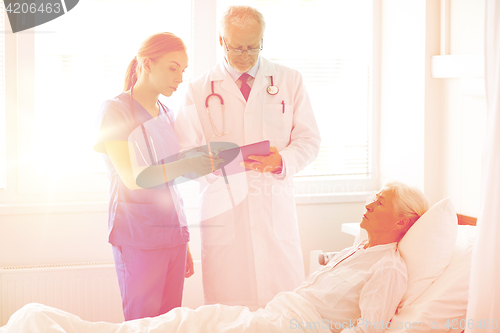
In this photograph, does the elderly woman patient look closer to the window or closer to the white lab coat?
the white lab coat

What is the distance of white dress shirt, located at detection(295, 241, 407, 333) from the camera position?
155 cm

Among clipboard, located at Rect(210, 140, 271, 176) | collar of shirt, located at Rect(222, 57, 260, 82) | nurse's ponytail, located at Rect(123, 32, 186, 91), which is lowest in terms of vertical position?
clipboard, located at Rect(210, 140, 271, 176)

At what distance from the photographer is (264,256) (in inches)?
80.7

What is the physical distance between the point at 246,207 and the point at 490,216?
3.41ft

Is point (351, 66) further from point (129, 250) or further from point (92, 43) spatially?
point (129, 250)

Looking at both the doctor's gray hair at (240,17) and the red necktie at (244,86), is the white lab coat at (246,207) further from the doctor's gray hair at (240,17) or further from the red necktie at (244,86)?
the doctor's gray hair at (240,17)

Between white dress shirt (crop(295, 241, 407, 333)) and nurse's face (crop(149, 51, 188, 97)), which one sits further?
nurse's face (crop(149, 51, 188, 97))

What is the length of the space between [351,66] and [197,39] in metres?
0.94

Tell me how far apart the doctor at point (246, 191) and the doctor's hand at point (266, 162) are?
0.02 metres

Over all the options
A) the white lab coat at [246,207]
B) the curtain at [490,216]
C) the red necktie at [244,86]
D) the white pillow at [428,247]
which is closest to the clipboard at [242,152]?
the white lab coat at [246,207]

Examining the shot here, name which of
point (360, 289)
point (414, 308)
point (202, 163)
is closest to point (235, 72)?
point (202, 163)

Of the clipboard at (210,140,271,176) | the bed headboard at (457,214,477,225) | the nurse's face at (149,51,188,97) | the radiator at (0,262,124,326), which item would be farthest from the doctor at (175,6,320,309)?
the bed headboard at (457,214,477,225)

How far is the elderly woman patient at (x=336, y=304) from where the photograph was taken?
1514mm

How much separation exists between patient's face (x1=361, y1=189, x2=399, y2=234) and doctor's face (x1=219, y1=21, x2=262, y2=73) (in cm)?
75
